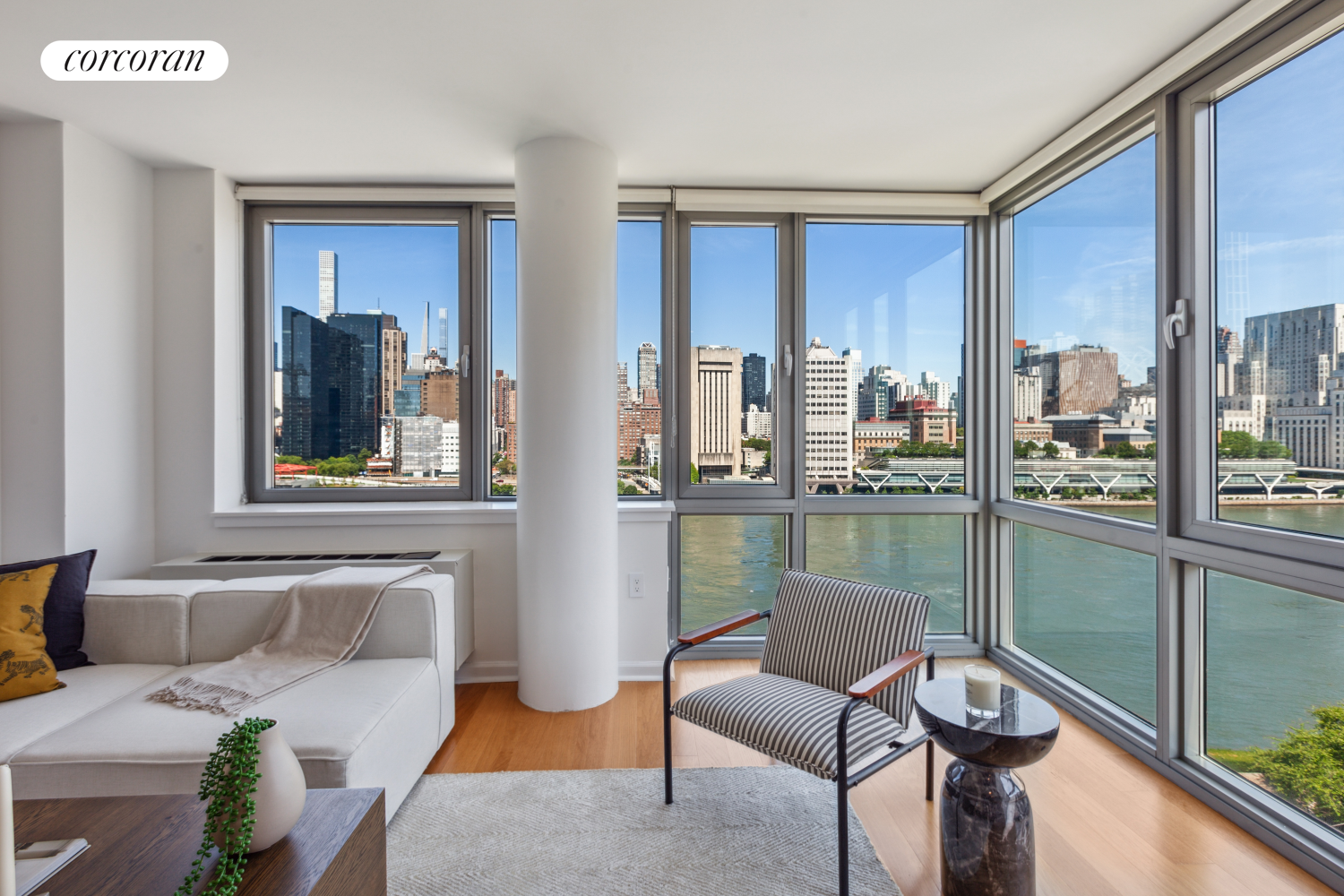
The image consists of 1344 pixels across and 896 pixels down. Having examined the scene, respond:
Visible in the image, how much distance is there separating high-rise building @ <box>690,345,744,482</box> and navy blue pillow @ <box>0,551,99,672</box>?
8.73 ft

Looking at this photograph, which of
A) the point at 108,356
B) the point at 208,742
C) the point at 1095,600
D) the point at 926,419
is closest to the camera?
the point at 208,742

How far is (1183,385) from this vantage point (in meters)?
2.24

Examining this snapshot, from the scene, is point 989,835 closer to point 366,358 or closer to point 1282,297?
point 1282,297

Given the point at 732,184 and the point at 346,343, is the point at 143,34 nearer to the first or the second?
the point at 346,343

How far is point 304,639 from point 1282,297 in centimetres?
351

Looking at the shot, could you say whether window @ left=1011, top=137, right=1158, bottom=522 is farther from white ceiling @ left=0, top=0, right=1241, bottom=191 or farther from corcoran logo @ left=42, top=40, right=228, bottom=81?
corcoran logo @ left=42, top=40, right=228, bottom=81

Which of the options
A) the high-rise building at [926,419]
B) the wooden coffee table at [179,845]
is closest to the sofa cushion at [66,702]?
the wooden coffee table at [179,845]

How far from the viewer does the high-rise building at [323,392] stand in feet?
11.4

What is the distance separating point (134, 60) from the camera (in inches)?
88.0

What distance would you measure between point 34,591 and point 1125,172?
4.44 metres

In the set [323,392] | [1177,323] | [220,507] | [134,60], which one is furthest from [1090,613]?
[134,60]

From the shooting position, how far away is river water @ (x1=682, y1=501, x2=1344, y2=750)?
194 cm

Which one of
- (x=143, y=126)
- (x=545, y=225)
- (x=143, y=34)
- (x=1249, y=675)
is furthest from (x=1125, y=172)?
(x=143, y=126)

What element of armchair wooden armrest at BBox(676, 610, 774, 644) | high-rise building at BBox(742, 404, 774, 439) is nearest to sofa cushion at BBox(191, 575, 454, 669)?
armchair wooden armrest at BBox(676, 610, 774, 644)
